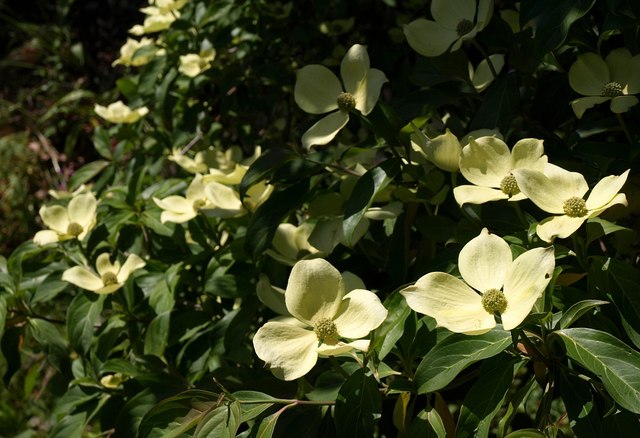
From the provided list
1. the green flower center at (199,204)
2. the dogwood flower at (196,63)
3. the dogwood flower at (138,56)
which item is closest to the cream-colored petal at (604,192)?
the green flower center at (199,204)

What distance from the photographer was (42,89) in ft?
13.4

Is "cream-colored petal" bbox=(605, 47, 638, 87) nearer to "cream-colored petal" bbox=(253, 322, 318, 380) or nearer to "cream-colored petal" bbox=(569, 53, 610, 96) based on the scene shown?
"cream-colored petal" bbox=(569, 53, 610, 96)

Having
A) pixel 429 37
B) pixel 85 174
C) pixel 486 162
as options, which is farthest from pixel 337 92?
pixel 85 174

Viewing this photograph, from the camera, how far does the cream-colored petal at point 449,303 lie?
2.37 feet

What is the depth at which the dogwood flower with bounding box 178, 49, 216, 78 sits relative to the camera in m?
1.74

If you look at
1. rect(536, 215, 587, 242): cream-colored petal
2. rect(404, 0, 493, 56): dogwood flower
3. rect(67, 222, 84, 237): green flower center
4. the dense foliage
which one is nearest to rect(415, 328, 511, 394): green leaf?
the dense foliage

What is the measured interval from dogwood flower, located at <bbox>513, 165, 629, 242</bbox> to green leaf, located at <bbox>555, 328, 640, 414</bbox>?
109 millimetres

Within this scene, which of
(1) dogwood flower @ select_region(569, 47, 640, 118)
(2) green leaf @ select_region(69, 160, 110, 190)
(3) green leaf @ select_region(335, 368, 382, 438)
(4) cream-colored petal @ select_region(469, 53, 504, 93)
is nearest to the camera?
(3) green leaf @ select_region(335, 368, 382, 438)

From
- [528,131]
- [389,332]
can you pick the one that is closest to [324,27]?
[528,131]

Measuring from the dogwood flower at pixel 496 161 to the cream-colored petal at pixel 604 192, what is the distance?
96mm

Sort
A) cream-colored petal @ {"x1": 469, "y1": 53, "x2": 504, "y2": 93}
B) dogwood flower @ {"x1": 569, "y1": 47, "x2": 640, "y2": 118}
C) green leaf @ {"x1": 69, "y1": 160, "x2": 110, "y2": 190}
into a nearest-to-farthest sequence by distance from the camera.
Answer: dogwood flower @ {"x1": 569, "y1": 47, "x2": 640, "y2": 118}, cream-colored petal @ {"x1": 469, "y1": 53, "x2": 504, "y2": 93}, green leaf @ {"x1": 69, "y1": 160, "x2": 110, "y2": 190}

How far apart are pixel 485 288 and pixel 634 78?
0.42 m

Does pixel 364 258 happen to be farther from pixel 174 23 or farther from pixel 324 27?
pixel 324 27

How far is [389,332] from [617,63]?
0.51 m
